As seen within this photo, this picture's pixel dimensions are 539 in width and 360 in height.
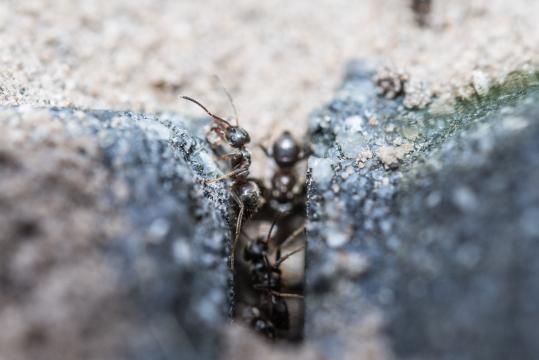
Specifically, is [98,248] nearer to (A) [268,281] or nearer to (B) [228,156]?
(B) [228,156]

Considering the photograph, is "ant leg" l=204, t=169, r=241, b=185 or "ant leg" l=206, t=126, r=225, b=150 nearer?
"ant leg" l=204, t=169, r=241, b=185

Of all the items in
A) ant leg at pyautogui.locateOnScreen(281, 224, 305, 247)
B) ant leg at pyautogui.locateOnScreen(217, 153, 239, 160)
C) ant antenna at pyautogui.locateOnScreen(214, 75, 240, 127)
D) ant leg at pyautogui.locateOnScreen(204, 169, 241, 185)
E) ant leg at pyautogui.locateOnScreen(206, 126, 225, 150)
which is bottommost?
ant leg at pyautogui.locateOnScreen(281, 224, 305, 247)

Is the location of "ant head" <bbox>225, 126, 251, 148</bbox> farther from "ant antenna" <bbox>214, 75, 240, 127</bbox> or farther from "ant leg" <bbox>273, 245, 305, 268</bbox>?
"ant leg" <bbox>273, 245, 305, 268</bbox>

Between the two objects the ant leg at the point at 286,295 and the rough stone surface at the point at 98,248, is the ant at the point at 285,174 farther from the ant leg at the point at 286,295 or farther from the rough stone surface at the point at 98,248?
the rough stone surface at the point at 98,248

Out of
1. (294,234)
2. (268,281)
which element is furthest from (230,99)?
(268,281)

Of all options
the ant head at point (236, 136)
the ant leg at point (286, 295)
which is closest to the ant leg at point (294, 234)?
the ant leg at point (286, 295)

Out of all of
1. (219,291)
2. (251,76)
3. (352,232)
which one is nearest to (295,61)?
(251,76)

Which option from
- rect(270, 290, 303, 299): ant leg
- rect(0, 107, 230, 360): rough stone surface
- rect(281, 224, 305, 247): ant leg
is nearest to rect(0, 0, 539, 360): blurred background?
rect(0, 107, 230, 360): rough stone surface
